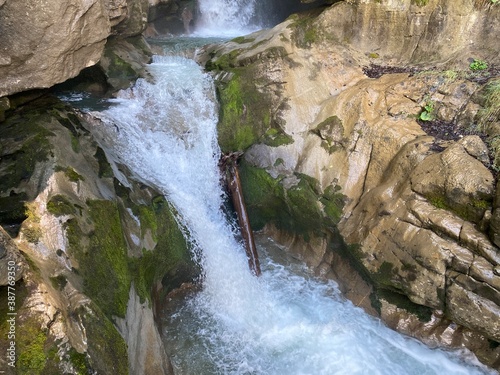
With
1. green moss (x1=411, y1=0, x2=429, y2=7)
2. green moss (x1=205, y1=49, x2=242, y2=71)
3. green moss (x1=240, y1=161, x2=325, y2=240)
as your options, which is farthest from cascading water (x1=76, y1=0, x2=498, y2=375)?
green moss (x1=411, y1=0, x2=429, y2=7)

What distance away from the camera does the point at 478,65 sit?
7777 millimetres

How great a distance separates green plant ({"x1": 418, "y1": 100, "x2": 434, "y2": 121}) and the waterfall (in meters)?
9.82

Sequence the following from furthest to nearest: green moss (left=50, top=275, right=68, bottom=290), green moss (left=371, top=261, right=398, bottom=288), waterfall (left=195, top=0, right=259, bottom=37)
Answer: waterfall (left=195, top=0, right=259, bottom=37)
green moss (left=371, top=261, right=398, bottom=288)
green moss (left=50, top=275, right=68, bottom=290)

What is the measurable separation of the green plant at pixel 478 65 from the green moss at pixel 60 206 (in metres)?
7.74

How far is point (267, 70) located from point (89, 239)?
19.0 ft

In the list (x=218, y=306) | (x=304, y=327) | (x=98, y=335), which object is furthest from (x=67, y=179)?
(x=304, y=327)

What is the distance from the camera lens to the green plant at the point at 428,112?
24.4 feet

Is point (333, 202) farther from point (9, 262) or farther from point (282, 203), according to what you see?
point (9, 262)

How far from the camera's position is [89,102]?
8531mm

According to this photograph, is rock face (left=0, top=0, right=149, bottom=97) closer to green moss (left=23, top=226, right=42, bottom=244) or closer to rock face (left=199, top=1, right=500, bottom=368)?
green moss (left=23, top=226, right=42, bottom=244)

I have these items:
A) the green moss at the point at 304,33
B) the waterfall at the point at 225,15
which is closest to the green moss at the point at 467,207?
the green moss at the point at 304,33

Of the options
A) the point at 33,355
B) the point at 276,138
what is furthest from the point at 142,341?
the point at 276,138

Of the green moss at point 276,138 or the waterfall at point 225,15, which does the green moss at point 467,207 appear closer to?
the green moss at point 276,138

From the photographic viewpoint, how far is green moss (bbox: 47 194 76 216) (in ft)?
15.5
